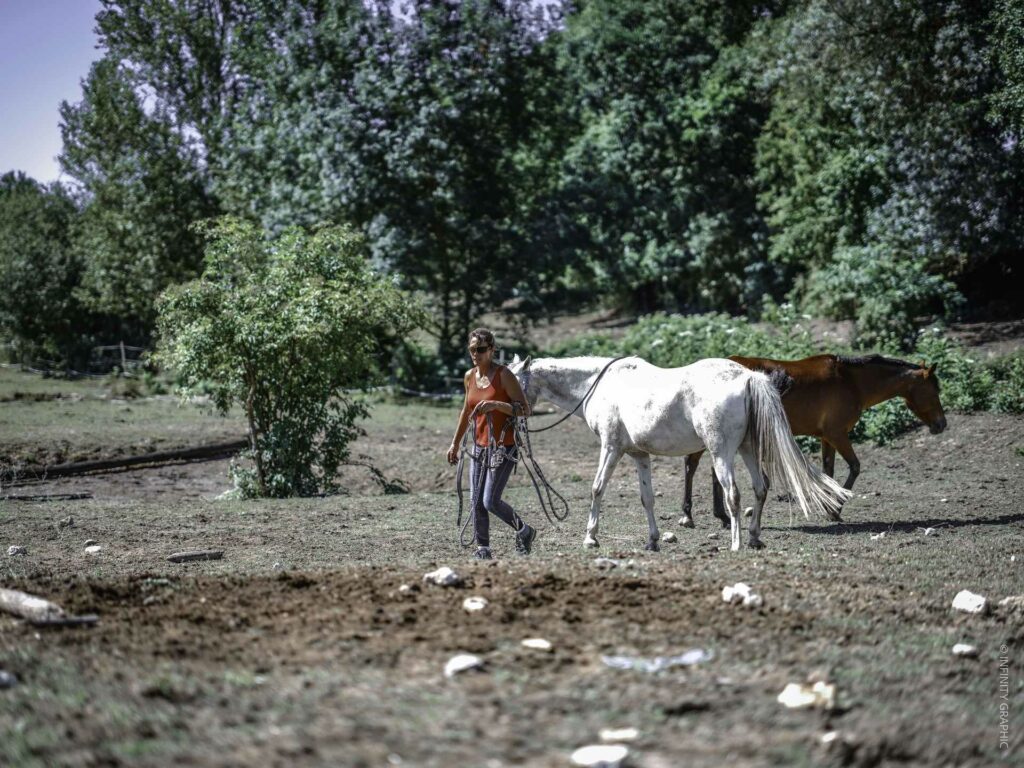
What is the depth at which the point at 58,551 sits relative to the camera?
10.7 metres

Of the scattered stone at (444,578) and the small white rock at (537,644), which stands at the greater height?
the scattered stone at (444,578)

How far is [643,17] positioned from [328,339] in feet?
90.7

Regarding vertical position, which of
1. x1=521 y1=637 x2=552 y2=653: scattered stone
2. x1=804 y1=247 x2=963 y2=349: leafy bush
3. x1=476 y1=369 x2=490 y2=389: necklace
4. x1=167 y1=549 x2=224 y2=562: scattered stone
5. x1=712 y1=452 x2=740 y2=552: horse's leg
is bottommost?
x1=167 y1=549 x2=224 y2=562: scattered stone

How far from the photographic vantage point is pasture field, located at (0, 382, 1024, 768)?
451cm

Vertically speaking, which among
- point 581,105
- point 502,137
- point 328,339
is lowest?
point 328,339

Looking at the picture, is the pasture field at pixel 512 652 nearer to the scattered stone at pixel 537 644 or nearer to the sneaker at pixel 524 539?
the scattered stone at pixel 537 644

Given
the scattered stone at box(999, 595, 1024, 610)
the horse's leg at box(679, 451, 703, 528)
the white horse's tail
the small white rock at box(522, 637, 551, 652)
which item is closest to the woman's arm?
the white horse's tail

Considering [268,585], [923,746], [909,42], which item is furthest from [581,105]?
[923,746]

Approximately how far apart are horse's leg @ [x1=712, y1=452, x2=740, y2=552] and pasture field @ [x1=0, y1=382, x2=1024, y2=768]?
0.34m

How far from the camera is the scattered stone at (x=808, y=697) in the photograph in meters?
4.98

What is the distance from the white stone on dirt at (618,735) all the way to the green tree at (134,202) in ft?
119

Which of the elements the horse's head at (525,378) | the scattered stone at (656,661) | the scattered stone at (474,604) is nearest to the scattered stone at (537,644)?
the scattered stone at (656,661)

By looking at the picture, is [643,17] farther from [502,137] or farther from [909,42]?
[909,42]

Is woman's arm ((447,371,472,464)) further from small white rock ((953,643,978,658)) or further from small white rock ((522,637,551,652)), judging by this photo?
small white rock ((953,643,978,658))
